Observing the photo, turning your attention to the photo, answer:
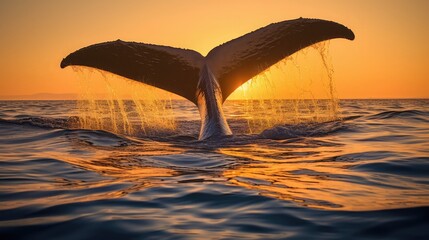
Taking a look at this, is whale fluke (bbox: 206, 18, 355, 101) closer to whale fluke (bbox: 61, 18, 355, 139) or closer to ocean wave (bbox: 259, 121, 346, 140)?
whale fluke (bbox: 61, 18, 355, 139)

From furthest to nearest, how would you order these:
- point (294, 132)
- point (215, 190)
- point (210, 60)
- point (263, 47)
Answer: point (294, 132), point (210, 60), point (263, 47), point (215, 190)

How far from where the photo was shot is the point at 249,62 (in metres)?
8.71

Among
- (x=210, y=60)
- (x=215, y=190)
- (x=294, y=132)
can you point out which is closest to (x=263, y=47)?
(x=210, y=60)

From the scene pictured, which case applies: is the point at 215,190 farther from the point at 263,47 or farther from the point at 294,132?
the point at 294,132

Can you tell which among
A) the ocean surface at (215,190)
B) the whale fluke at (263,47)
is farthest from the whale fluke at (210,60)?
the ocean surface at (215,190)

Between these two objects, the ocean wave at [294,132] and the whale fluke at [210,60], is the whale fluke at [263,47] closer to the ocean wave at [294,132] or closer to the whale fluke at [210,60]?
the whale fluke at [210,60]

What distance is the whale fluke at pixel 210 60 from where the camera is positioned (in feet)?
26.9

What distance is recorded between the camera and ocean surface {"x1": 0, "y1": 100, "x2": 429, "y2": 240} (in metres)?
3.13

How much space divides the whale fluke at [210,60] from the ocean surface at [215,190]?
1.28 metres

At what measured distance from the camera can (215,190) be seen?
4.35 meters

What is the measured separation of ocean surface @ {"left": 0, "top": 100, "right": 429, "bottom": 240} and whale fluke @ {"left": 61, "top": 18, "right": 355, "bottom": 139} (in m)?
1.28

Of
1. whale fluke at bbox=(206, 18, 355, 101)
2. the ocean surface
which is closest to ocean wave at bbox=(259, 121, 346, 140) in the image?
the ocean surface

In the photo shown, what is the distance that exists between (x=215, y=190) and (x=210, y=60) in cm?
506

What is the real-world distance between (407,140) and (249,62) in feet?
12.2
